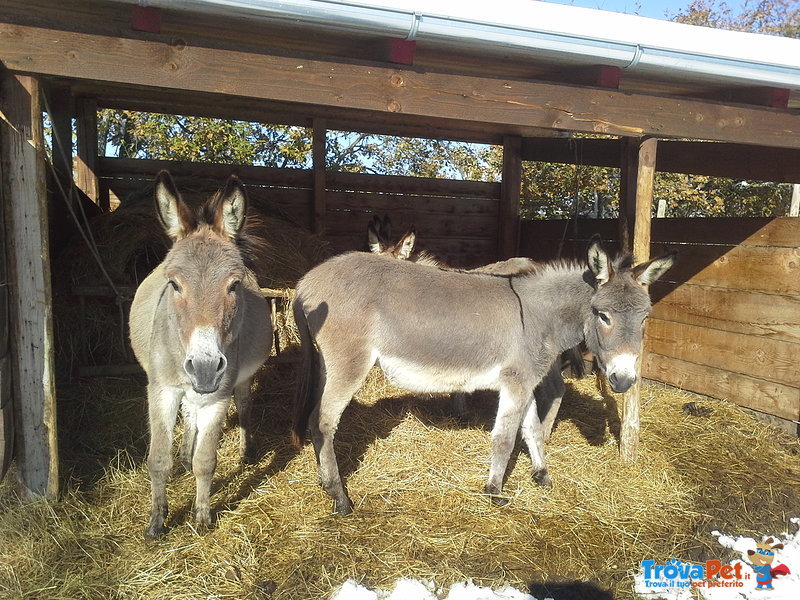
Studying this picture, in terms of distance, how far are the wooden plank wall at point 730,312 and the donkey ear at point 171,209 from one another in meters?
5.56

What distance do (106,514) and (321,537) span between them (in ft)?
4.80

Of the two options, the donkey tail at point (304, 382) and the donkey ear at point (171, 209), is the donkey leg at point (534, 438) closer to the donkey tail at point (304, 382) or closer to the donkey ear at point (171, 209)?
the donkey tail at point (304, 382)

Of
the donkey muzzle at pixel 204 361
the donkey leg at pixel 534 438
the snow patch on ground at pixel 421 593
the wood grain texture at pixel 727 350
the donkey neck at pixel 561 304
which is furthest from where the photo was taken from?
the wood grain texture at pixel 727 350

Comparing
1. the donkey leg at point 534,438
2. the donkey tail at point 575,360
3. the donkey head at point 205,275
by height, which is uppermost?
the donkey head at point 205,275

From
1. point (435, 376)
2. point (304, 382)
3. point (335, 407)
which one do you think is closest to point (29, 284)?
point (304, 382)

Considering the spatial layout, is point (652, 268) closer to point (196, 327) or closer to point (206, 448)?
point (196, 327)

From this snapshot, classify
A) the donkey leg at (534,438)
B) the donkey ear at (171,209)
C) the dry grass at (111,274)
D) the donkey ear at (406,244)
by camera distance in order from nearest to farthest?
the donkey ear at (171,209), the donkey leg at (534,438), the dry grass at (111,274), the donkey ear at (406,244)

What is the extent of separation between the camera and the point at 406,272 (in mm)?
4102

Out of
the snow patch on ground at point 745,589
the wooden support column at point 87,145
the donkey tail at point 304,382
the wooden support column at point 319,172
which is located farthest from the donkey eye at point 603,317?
the wooden support column at point 87,145

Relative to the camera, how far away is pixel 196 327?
8.93ft

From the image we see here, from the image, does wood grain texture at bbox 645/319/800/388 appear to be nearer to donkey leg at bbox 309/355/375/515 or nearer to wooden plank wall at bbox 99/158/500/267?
wooden plank wall at bbox 99/158/500/267

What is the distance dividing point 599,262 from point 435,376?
1.50 metres

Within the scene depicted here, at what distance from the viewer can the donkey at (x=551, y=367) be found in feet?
16.1

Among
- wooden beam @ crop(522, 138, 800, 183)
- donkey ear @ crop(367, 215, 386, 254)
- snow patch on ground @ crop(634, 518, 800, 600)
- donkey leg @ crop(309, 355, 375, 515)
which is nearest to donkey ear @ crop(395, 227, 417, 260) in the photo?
donkey ear @ crop(367, 215, 386, 254)
